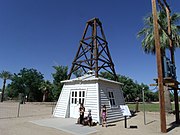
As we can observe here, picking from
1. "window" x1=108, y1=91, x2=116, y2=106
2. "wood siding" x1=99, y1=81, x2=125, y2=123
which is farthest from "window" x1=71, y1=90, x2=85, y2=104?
"window" x1=108, y1=91, x2=116, y2=106

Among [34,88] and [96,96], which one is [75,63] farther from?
[34,88]

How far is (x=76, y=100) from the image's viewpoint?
35.7 feet

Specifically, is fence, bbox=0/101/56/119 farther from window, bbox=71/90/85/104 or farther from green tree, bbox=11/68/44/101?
green tree, bbox=11/68/44/101

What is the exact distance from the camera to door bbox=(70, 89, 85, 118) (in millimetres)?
10625

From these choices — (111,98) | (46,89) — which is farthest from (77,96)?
(46,89)

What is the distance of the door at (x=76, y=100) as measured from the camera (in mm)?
10625

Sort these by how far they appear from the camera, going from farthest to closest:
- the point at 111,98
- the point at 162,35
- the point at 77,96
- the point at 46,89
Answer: the point at 46,89 < the point at 162,35 < the point at 111,98 < the point at 77,96

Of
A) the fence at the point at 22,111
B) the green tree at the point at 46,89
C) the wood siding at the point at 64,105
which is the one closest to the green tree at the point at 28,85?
the green tree at the point at 46,89

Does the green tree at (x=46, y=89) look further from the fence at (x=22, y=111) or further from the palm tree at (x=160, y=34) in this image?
the palm tree at (x=160, y=34)

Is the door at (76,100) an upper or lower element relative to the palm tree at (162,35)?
lower

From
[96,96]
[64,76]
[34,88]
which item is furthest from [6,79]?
[96,96]

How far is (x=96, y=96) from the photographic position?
9633 mm

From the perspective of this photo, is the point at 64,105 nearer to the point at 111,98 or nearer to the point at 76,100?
the point at 76,100

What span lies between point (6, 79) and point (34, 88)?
9384 mm
